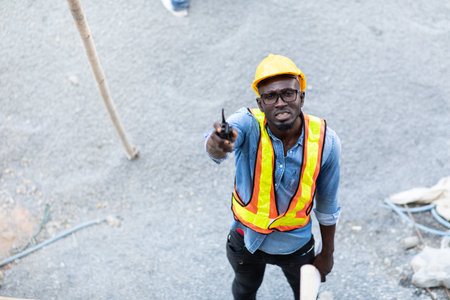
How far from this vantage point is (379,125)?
3.91 m

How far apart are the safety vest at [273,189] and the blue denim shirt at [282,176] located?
20 mm

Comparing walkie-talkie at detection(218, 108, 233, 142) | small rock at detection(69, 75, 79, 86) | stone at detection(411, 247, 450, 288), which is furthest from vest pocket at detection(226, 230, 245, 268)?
small rock at detection(69, 75, 79, 86)

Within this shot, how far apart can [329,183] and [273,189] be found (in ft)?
0.74

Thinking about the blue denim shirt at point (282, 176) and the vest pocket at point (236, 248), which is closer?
the blue denim shirt at point (282, 176)

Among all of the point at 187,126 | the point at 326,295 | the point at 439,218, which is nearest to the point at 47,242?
the point at 187,126

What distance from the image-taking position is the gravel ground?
2984 mm

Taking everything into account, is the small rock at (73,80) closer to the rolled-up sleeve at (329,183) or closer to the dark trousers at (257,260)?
the dark trousers at (257,260)

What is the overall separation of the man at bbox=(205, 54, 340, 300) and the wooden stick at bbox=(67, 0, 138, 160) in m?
1.62

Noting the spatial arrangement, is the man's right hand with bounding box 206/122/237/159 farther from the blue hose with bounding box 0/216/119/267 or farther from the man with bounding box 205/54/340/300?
the blue hose with bounding box 0/216/119/267

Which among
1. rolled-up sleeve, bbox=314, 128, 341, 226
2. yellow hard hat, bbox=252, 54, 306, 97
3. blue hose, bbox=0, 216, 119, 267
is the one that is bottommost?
blue hose, bbox=0, 216, 119, 267

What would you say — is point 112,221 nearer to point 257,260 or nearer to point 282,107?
point 257,260

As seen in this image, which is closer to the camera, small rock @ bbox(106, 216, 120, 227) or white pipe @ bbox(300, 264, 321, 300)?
white pipe @ bbox(300, 264, 321, 300)

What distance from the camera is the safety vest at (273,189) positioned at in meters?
1.70

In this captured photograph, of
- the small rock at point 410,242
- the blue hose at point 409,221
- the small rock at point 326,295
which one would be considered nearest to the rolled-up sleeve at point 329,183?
the small rock at point 326,295
